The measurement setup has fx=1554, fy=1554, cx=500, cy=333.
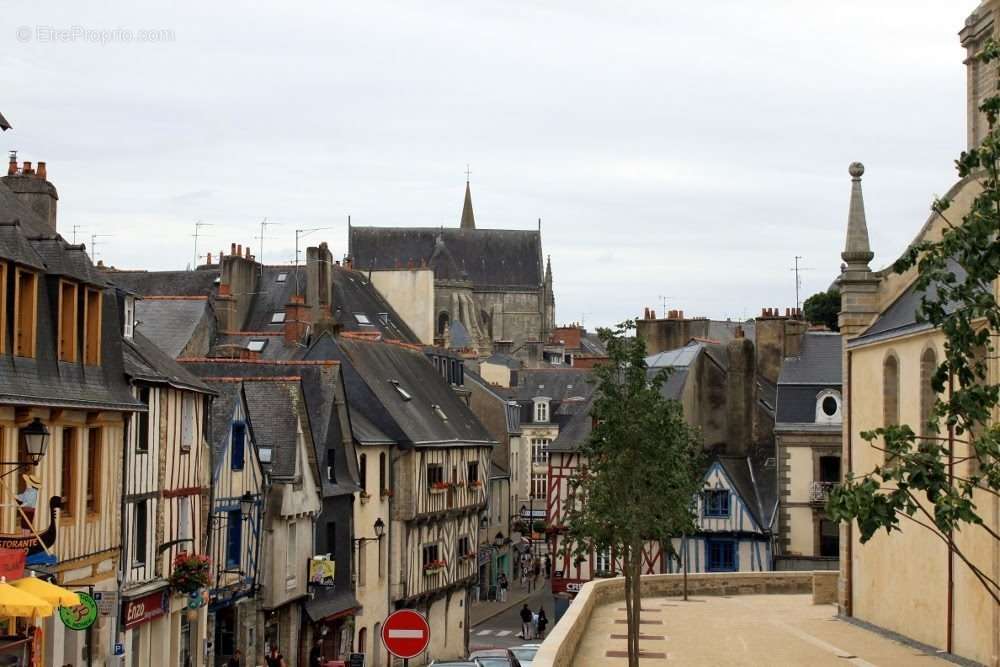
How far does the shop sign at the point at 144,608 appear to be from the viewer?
23516 mm

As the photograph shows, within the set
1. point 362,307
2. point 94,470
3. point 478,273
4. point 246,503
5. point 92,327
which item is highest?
point 478,273

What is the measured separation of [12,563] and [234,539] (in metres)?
14.3

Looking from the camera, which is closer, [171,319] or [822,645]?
[822,645]

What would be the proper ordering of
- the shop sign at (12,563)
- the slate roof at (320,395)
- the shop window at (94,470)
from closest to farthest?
the shop sign at (12,563) → the shop window at (94,470) → the slate roof at (320,395)

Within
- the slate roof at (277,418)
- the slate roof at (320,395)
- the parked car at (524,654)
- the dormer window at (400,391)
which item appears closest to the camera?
the parked car at (524,654)

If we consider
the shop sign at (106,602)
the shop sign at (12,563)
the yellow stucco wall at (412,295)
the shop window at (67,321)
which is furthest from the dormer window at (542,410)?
the shop sign at (12,563)

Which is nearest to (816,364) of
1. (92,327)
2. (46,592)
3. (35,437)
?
(92,327)

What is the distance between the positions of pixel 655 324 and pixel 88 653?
37878 mm

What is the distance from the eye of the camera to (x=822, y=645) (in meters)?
25.0

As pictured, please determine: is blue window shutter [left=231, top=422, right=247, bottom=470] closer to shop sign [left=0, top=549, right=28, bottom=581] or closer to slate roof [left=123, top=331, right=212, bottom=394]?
slate roof [left=123, top=331, right=212, bottom=394]

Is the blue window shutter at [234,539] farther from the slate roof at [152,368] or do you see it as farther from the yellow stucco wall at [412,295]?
the yellow stucco wall at [412,295]

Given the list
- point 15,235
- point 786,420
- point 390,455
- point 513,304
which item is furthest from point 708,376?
point 513,304

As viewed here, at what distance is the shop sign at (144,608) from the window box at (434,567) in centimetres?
1773

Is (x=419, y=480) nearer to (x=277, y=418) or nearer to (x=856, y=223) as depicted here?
(x=277, y=418)
